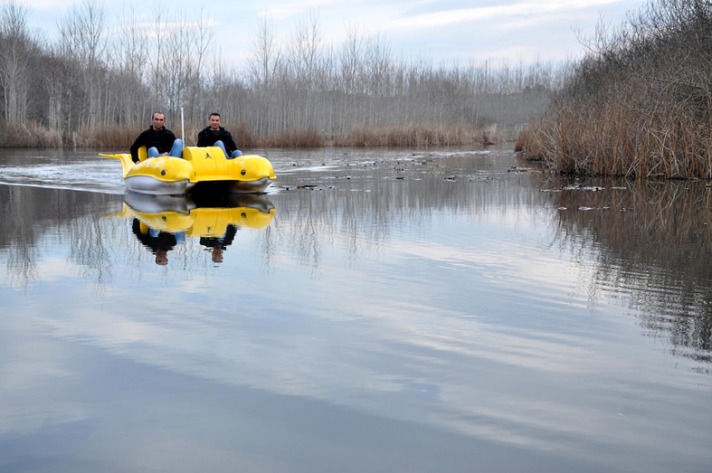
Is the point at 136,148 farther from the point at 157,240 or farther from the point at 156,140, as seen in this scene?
the point at 157,240

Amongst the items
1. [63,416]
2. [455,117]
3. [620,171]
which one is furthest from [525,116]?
[63,416]

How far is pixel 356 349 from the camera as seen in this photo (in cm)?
450

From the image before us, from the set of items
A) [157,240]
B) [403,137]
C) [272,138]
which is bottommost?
[157,240]

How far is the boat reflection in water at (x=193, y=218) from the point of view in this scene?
851cm

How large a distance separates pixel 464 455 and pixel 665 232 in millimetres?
6887

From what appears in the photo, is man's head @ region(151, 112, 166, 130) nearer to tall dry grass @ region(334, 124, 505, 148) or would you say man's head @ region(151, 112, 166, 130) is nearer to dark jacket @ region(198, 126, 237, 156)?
dark jacket @ region(198, 126, 237, 156)

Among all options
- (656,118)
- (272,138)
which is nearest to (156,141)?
(656,118)

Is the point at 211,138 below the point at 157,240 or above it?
above

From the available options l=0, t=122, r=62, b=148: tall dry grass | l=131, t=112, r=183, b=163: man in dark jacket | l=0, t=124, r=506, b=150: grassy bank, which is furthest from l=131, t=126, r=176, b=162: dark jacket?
l=0, t=122, r=62, b=148: tall dry grass

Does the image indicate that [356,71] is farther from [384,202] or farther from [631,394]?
[631,394]

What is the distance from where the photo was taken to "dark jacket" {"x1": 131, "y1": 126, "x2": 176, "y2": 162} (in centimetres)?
1520

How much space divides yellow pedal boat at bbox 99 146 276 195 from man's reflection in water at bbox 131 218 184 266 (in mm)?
3514

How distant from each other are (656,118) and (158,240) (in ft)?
38.1

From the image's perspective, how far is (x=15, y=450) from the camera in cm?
317
